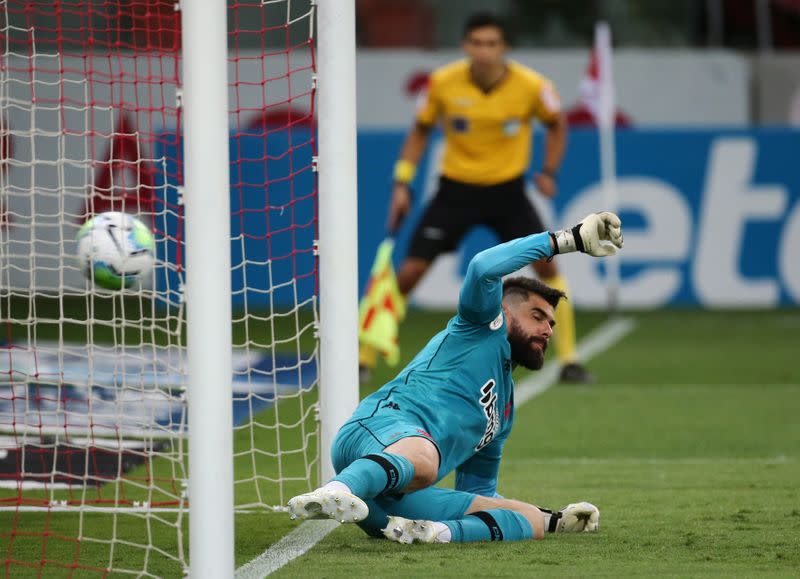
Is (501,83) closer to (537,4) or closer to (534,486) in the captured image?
(534,486)

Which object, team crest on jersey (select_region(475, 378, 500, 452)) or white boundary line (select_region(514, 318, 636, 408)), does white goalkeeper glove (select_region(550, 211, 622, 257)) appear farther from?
white boundary line (select_region(514, 318, 636, 408))

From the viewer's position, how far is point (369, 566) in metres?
4.53

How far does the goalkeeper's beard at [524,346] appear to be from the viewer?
4.96m

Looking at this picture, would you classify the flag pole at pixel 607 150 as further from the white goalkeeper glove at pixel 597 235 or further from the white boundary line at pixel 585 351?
the white goalkeeper glove at pixel 597 235

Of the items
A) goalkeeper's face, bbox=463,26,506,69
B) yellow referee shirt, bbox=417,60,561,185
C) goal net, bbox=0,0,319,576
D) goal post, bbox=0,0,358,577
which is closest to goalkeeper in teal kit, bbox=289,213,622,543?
goal post, bbox=0,0,358,577

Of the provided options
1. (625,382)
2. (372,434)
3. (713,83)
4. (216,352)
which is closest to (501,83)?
(625,382)

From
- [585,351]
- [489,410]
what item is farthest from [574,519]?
[585,351]

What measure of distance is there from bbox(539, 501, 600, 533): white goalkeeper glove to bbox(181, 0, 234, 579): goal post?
1341mm

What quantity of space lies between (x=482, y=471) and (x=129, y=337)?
7.49m

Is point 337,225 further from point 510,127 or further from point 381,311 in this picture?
point 510,127

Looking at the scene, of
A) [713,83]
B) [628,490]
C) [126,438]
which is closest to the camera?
[628,490]

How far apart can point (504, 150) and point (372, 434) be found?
4.90m

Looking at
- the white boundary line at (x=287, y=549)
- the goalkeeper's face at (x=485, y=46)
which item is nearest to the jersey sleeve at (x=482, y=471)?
the white boundary line at (x=287, y=549)

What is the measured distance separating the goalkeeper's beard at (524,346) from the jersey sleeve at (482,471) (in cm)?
33
